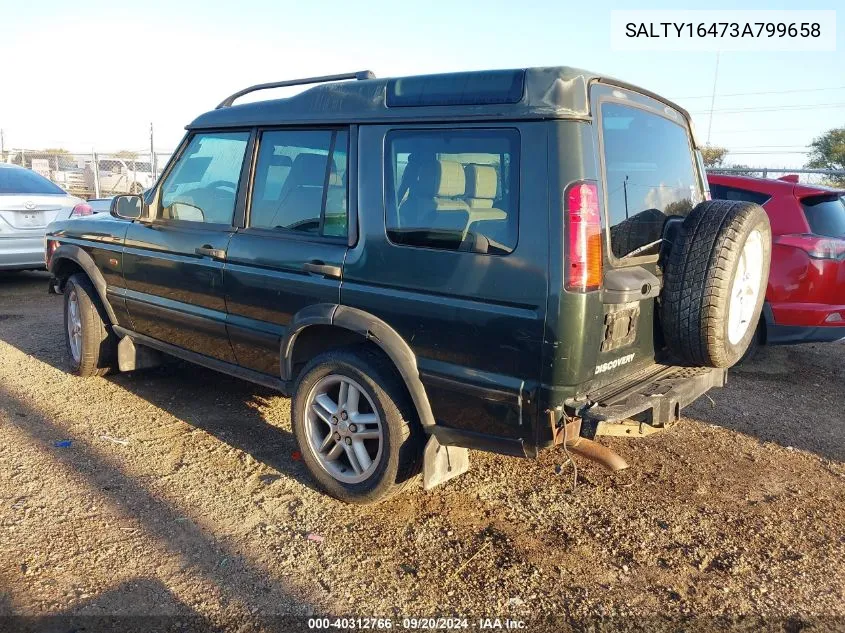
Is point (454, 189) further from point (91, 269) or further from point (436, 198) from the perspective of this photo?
point (91, 269)

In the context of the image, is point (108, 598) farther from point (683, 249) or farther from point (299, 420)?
point (683, 249)

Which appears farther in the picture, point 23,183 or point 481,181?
point 23,183

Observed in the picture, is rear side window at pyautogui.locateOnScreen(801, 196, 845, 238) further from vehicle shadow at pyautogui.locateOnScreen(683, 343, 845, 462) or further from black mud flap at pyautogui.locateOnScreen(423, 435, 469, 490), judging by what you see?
black mud flap at pyautogui.locateOnScreen(423, 435, 469, 490)

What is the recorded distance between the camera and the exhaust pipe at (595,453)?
287cm

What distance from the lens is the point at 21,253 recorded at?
8281 mm

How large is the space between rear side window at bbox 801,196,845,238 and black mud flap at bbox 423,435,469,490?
3.83 metres

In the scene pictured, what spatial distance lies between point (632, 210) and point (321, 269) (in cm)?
149

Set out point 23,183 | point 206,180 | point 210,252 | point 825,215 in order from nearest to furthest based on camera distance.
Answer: point 210,252, point 206,180, point 825,215, point 23,183

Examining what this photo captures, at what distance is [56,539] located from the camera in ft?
10.2

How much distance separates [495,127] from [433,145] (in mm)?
348

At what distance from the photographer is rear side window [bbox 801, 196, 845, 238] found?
5.45 m

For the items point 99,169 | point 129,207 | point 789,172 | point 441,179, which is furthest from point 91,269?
point 99,169

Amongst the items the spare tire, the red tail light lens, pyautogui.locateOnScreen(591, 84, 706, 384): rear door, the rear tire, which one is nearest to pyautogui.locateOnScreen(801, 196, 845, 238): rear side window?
pyautogui.locateOnScreen(591, 84, 706, 384): rear door

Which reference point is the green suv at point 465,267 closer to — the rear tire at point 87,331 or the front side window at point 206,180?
the front side window at point 206,180
